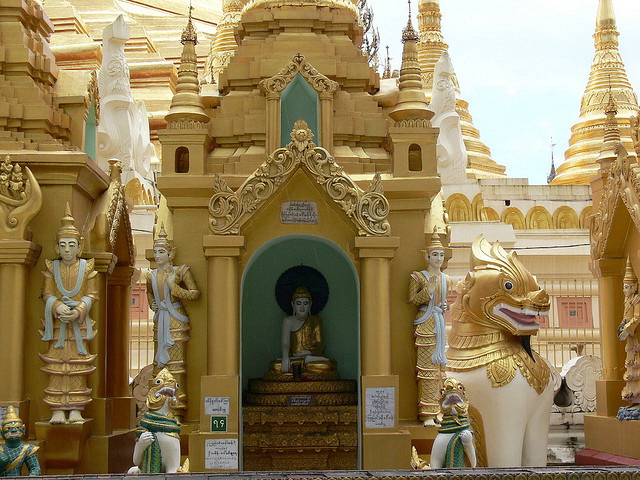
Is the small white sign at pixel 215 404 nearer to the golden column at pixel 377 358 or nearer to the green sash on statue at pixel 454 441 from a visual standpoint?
the golden column at pixel 377 358

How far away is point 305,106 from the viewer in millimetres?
12273

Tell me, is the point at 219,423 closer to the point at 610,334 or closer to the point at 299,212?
the point at 299,212

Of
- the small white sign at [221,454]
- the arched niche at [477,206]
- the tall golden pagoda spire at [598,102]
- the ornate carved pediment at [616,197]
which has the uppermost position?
the tall golden pagoda spire at [598,102]

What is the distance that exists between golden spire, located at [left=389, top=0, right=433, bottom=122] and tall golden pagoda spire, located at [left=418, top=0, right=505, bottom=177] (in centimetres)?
1503

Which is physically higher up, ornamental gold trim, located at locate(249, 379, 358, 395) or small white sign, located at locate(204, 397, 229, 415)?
ornamental gold trim, located at locate(249, 379, 358, 395)

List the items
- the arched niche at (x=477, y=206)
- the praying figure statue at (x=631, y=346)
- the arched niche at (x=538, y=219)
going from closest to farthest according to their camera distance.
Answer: the praying figure statue at (x=631, y=346), the arched niche at (x=477, y=206), the arched niche at (x=538, y=219)

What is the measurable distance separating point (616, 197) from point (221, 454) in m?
6.10

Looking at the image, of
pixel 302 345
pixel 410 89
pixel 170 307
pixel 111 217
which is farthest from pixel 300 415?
pixel 410 89

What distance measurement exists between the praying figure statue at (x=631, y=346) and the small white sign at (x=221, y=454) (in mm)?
4955

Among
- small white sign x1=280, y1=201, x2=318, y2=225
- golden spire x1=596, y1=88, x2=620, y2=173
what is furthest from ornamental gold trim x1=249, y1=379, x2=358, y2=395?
golden spire x1=596, y1=88, x2=620, y2=173

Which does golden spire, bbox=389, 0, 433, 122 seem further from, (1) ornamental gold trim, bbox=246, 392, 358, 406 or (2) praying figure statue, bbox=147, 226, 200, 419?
(1) ornamental gold trim, bbox=246, 392, 358, 406

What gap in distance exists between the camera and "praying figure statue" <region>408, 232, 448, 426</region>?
1116 cm

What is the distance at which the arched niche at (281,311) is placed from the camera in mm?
12391

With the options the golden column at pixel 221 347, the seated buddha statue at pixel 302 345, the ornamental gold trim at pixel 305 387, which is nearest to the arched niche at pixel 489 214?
the seated buddha statue at pixel 302 345
